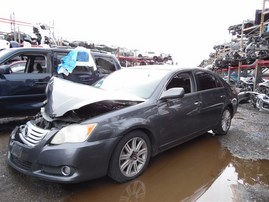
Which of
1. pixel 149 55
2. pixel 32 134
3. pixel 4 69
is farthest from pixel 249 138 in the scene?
pixel 149 55

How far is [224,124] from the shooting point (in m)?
5.66

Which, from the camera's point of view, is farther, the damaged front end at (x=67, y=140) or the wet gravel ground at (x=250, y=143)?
the wet gravel ground at (x=250, y=143)

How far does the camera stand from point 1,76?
17.0 feet

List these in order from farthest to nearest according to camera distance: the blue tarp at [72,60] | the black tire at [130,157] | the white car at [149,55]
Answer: the white car at [149,55], the blue tarp at [72,60], the black tire at [130,157]

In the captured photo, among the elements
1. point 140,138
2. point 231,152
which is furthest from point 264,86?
point 140,138

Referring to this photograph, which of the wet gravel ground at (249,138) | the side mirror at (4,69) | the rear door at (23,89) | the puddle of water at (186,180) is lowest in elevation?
the wet gravel ground at (249,138)

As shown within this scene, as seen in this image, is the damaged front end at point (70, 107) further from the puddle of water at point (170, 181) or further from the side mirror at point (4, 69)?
the side mirror at point (4, 69)

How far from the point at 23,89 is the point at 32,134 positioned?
7.76ft

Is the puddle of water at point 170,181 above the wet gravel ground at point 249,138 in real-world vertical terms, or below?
above

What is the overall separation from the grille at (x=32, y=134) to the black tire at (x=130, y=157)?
2.93 feet

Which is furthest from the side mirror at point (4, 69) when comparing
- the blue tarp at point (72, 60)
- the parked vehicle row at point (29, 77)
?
the blue tarp at point (72, 60)

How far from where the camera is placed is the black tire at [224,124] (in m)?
5.50

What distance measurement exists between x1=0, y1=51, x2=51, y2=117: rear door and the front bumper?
246 centimetres

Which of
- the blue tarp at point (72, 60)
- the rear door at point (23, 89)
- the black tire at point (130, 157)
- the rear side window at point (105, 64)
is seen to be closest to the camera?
the black tire at point (130, 157)
